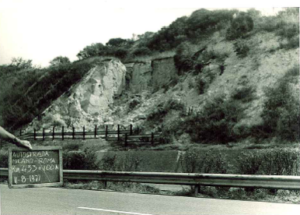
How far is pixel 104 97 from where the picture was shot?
154 ft

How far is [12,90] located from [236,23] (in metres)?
27.3

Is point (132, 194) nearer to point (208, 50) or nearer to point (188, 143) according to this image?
point (188, 143)

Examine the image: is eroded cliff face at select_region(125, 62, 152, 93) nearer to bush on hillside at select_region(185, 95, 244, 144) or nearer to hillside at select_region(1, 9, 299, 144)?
hillside at select_region(1, 9, 299, 144)

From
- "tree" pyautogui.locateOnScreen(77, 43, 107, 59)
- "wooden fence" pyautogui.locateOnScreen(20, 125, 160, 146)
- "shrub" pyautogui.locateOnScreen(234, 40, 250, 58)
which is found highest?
"tree" pyautogui.locateOnScreen(77, 43, 107, 59)

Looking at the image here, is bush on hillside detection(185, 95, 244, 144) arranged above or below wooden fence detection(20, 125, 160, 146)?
above

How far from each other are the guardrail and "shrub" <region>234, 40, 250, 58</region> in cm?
2621

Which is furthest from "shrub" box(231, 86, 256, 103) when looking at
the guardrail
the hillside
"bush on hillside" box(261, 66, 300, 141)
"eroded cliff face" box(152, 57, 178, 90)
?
the guardrail

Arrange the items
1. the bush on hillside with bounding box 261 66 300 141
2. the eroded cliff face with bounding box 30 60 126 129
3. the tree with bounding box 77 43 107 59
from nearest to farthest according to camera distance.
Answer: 1. the bush on hillside with bounding box 261 66 300 141
2. the eroded cliff face with bounding box 30 60 126 129
3. the tree with bounding box 77 43 107 59

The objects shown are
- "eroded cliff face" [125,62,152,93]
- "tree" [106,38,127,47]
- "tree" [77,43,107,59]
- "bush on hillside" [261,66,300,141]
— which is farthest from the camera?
"tree" [106,38,127,47]

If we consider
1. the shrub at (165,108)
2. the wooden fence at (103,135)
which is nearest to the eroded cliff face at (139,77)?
the shrub at (165,108)

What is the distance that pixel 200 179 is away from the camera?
12531mm

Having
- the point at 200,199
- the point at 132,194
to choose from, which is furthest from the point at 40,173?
the point at 132,194

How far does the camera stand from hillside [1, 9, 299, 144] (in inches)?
1204

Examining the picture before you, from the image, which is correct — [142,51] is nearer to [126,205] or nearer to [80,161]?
[80,161]
